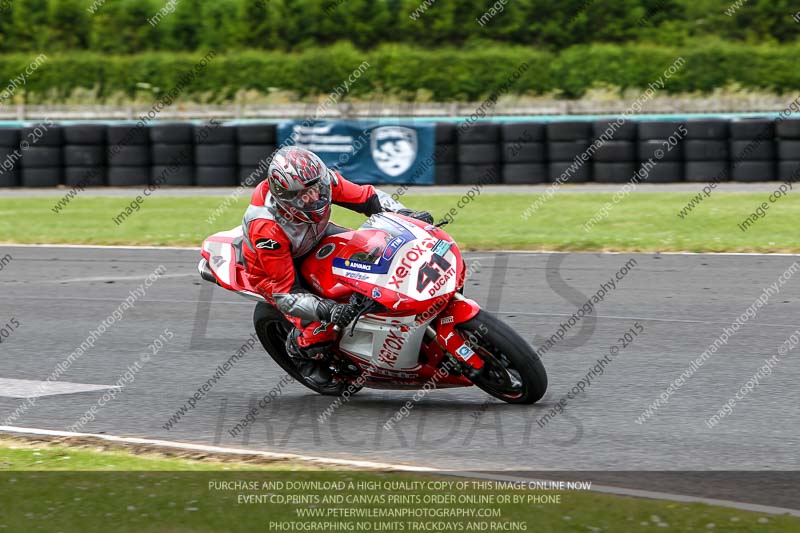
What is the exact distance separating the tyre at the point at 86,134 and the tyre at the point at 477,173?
21.9 feet

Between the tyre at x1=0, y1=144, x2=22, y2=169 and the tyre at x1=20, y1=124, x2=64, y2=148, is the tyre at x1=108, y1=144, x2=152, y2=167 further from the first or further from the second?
the tyre at x1=0, y1=144, x2=22, y2=169

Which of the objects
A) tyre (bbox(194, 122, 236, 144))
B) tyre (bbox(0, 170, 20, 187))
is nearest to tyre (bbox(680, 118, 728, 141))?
tyre (bbox(194, 122, 236, 144))

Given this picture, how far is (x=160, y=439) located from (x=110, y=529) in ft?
6.15

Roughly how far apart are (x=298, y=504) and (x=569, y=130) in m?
16.0

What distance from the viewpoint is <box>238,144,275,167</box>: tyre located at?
70.8 ft

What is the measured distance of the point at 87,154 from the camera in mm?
22000

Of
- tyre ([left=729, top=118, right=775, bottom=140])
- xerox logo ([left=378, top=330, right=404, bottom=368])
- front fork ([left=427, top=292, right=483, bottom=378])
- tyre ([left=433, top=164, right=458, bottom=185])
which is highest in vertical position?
front fork ([left=427, top=292, right=483, bottom=378])

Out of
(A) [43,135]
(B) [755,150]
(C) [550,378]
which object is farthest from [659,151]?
(C) [550,378]

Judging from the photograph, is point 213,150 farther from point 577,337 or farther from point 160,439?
point 160,439

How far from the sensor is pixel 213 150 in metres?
21.8

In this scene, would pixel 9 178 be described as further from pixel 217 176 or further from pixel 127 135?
pixel 217 176

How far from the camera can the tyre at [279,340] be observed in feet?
24.8

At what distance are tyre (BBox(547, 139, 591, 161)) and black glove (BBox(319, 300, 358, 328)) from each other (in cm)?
1427

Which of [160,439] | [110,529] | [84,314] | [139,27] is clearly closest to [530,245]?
[84,314]
